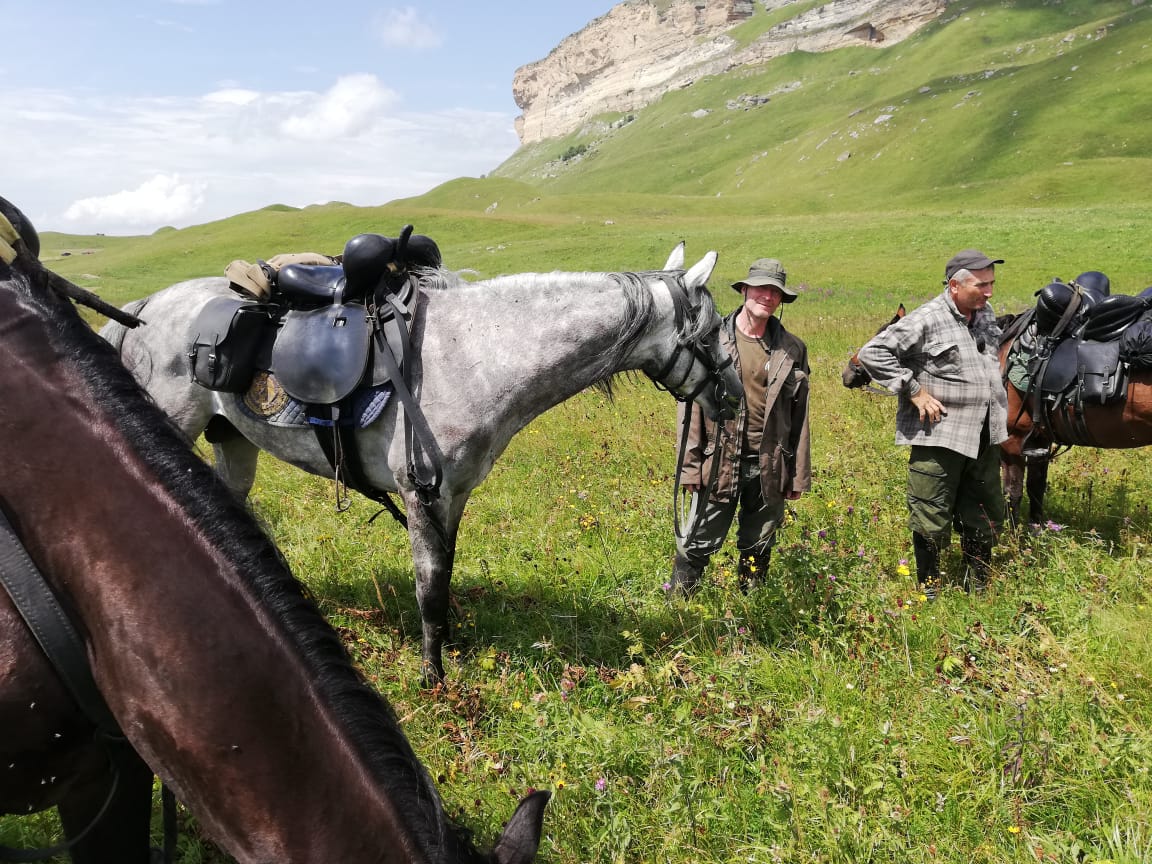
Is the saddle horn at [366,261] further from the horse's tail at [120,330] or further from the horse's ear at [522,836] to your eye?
the horse's ear at [522,836]

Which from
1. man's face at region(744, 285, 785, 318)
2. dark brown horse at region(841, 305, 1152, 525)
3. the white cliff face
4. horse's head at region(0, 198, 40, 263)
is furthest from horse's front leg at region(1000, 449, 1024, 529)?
the white cliff face

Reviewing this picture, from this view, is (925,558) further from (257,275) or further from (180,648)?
(257,275)

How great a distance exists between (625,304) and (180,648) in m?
2.86

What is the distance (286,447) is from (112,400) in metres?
2.81

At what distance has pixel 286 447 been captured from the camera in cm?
450

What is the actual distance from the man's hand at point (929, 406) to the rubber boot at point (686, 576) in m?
1.90

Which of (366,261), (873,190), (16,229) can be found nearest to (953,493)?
(366,261)

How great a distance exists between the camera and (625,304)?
3873mm

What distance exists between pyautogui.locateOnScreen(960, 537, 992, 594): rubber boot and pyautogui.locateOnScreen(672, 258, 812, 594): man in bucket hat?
1376mm

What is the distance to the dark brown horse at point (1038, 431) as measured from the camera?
5398 millimetres

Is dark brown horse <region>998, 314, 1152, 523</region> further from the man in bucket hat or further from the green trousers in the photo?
the man in bucket hat

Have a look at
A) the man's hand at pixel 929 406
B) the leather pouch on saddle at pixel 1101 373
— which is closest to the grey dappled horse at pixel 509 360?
Answer: the man's hand at pixel 929 406

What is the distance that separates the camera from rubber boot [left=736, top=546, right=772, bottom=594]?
16.7 ft

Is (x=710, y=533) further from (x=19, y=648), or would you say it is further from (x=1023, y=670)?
(x=19, y=648)
